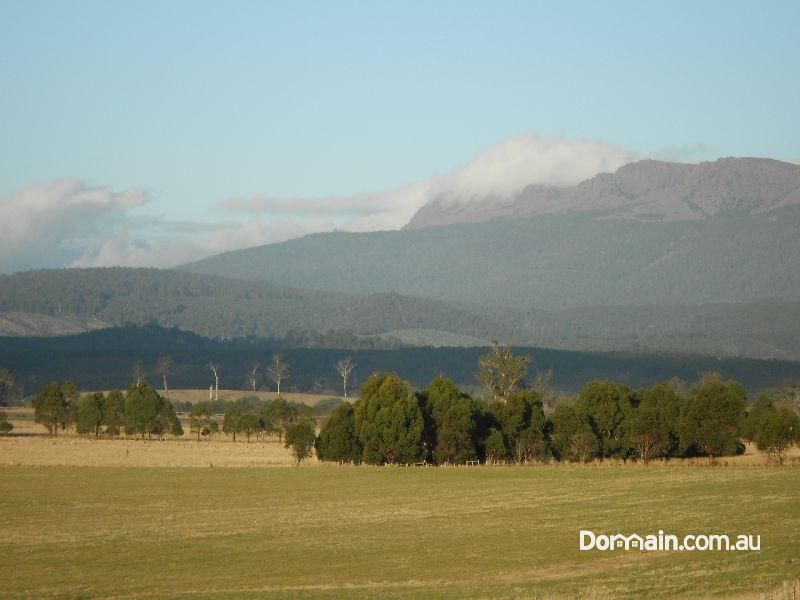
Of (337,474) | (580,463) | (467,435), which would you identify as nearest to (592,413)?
(580,463)

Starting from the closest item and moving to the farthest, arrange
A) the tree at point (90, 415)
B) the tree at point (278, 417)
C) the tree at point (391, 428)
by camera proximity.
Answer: the tree at point (391, 428)
the tree at point (90, 415)
the tree at point (278, 417)

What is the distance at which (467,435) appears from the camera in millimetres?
81312

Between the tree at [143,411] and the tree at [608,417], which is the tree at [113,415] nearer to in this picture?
the tree at [143,411]

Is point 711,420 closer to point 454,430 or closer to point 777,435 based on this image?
point 777,435

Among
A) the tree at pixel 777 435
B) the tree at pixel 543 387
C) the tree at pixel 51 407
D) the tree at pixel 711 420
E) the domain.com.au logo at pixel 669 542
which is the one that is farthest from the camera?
the tree at pixel 543 387

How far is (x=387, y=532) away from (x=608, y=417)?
136ft

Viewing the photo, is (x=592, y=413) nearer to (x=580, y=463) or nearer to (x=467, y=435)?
(x=580, y=463)

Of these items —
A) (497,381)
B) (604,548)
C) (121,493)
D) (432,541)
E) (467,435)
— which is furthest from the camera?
(497,381)

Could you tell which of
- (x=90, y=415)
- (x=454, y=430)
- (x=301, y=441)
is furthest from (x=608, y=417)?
(x=90, y=415)

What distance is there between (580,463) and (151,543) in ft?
146

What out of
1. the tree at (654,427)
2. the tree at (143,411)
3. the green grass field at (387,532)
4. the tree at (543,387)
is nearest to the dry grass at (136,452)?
the tree at (143,411)

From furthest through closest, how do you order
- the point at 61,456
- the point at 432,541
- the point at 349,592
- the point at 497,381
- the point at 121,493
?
the point at 497,381 < the point at 61,456 < the point at 121,493 < the point at 432,541 < the point at 349,592

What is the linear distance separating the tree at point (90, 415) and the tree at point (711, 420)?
56040 millimetres

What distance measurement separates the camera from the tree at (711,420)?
82.1m
